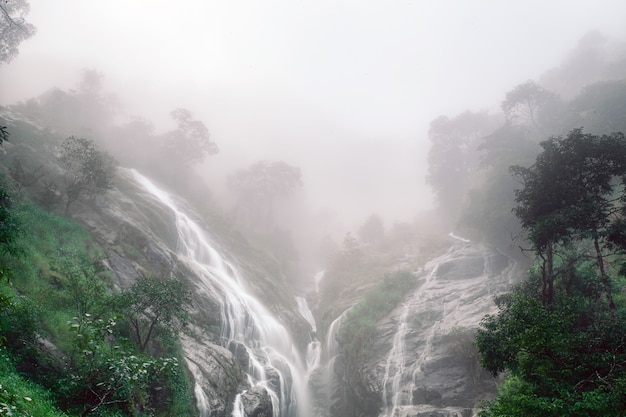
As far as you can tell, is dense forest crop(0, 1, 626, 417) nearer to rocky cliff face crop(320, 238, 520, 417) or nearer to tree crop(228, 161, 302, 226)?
rocky cliff face crop(320, 238, 520, 417)

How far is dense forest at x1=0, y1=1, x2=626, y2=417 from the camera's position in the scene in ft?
39.9

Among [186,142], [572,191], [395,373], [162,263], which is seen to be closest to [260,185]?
[186,142]

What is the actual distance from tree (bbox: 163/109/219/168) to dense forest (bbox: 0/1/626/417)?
0.61ft

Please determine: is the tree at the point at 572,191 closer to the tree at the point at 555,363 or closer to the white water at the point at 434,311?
the tree at the point at 555,363

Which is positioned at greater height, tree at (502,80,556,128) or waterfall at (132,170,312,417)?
tree at (502,80,556,128)

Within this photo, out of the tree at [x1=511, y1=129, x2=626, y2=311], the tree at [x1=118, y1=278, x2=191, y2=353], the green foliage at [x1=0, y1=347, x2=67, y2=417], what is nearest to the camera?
the green foliage at [x1=0, y1=347, x2=67, y2=417]

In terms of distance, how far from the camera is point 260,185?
71625 mm

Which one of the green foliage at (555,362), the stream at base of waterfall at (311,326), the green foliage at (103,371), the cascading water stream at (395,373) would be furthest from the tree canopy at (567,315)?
the green foliage at (103,371)

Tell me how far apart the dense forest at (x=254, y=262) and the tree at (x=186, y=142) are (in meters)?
0.19

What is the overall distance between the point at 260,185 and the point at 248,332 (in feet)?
139

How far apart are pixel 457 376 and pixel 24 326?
2619 centimetres

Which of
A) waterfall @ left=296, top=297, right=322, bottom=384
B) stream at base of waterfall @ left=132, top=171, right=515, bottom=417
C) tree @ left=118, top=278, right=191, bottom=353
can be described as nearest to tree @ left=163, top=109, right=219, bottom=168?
stream at base of waterfall @ left=132, top=171, right=515, bottom=417

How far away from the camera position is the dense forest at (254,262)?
12164mm

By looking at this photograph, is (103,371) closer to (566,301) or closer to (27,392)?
(27,392)
